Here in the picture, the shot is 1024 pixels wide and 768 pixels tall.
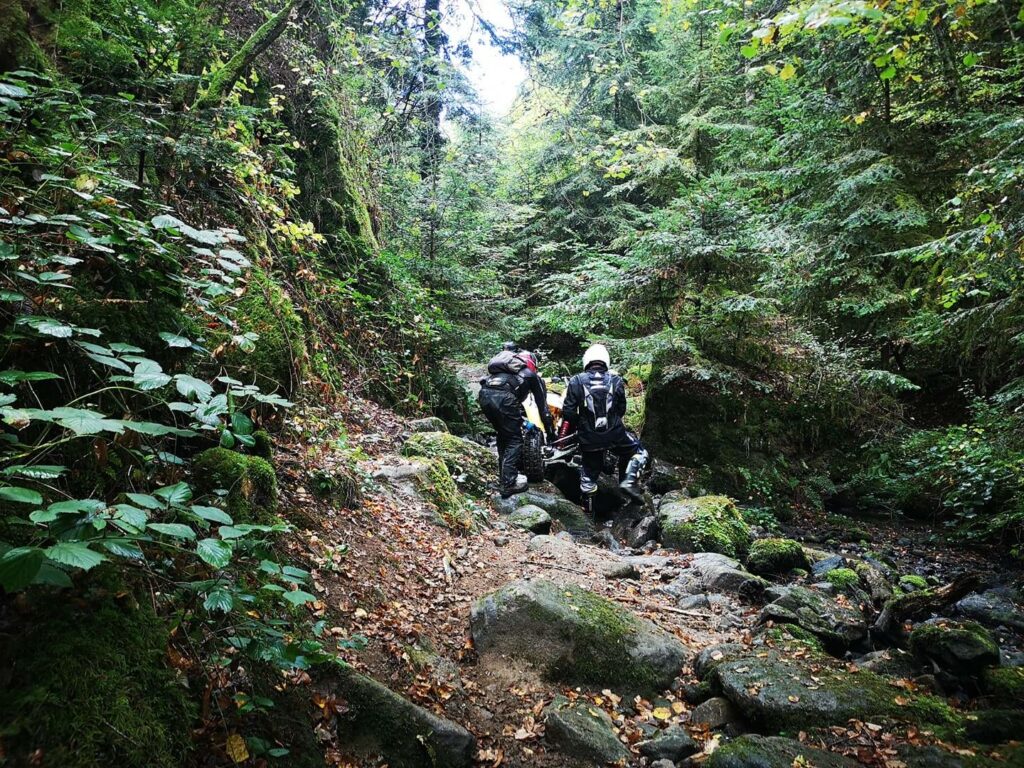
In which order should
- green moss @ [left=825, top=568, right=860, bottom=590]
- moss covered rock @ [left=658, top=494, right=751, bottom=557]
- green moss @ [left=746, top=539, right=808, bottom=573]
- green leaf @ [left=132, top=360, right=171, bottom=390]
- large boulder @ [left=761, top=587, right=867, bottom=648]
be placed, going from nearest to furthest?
green leaf @ [left=132, top=360, right=171, bottom=390] → large boulder @ [left=761, top=587, right=867, bottom=648] → green moss @ [left=825, top=568, right=860, bottom=590] → green moss @ [left=746, top=539, right=808, bottom=573] → moss covered rock @ [left=658, top=494, right=751, bottom=557]

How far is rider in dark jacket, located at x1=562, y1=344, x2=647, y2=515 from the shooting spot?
349 inches

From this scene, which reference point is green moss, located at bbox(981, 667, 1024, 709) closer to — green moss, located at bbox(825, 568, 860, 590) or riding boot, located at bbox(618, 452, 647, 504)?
green moss, located at bbox(825, 568, 860, 590)

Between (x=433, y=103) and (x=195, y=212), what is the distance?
365 inches

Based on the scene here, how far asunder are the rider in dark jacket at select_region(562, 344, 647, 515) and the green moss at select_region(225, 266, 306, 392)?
16.5 feet

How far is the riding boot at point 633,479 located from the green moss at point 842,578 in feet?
9.82

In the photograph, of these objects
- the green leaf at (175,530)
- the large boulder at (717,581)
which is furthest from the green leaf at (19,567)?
the large boulder at (717,581)

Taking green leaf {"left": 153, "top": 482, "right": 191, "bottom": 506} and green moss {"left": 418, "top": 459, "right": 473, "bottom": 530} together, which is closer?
green leaf {"left": 153, "top": 482, "right": 191, "bottom": 506}

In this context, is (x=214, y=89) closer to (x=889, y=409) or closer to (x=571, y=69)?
(x=571, y=69)

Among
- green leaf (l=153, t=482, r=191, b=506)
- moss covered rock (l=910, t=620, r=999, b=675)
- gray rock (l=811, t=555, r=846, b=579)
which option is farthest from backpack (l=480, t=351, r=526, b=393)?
green leaf (l=153, t=482, r=191, b=506)

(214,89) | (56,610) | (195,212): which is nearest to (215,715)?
(56,610)

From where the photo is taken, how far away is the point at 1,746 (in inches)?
62.2

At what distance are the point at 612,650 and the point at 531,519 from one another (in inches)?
138

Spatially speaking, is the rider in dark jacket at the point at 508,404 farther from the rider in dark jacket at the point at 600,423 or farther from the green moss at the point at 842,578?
the green moss at the point at 842,578

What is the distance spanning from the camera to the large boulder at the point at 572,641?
4242 millimetres
